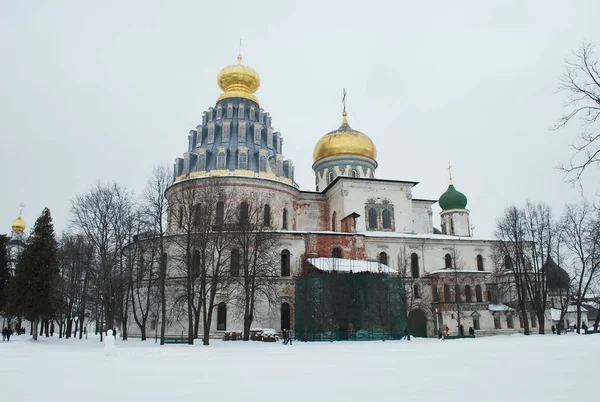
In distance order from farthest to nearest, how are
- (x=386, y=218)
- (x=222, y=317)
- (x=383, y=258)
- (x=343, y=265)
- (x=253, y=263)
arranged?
(x=386, y=218), (x=383, y=258), (x=222, y=317), (x=343, y=265), (x=253, y=263)

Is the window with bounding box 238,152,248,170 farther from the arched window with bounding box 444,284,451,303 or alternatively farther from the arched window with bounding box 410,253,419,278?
the arched window with bounding box 444,284,451,303

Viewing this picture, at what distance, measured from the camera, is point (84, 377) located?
10.9 meters

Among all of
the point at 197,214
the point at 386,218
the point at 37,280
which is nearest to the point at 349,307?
the point at 197,214

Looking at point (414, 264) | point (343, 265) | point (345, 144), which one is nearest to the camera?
point (343, 265)

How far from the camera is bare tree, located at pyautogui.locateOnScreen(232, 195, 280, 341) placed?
30.8 m

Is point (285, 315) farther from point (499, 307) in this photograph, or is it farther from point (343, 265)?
point (499, 307)

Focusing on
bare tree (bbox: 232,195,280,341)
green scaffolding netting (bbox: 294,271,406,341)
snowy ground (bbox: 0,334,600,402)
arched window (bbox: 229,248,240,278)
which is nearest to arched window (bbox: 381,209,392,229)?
green scaffolding netting (bbox: 294,271,406,341)

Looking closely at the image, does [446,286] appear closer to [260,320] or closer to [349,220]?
[349,220]

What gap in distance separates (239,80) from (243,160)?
9.59 m

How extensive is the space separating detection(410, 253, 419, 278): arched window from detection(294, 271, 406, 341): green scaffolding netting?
784 cm

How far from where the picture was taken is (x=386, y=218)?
42.8 m

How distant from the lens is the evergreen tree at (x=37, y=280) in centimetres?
3067

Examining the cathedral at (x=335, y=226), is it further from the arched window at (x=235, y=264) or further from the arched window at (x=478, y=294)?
the arched window at (x=235, y=264)

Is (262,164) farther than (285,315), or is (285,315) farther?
(262,164)
